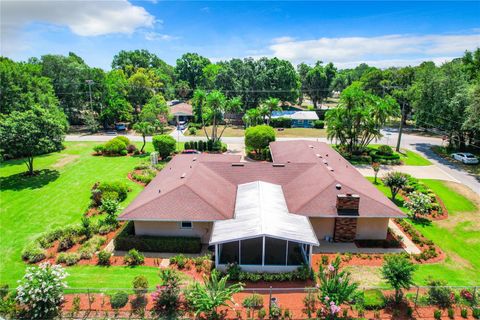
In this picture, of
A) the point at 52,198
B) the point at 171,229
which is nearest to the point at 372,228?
the point at 171,229

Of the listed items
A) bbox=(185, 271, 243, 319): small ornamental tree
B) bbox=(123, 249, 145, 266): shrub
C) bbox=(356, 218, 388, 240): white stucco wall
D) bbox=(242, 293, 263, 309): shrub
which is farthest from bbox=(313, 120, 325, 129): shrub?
bbox=(185, 271, 243, 319): small ornamental tree

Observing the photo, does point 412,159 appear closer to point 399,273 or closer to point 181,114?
point 399,273

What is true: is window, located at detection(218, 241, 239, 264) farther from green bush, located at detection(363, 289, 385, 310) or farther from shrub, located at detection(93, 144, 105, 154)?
shrub, located at detection(93, 144, 105, 154)

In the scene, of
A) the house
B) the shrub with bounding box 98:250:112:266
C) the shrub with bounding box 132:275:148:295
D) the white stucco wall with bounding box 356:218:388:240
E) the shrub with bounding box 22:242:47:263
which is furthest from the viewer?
the white stucco wall with bounding box 356:218:388:240

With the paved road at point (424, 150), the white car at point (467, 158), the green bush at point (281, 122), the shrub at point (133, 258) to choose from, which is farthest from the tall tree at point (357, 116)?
the shrub at point (133, 258)

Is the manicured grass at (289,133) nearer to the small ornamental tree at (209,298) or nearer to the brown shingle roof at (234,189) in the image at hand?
the brown shingle roof at (234,189)

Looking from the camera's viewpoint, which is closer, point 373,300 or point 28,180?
point 373,300

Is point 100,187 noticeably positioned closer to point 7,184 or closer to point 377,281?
point 7,184
